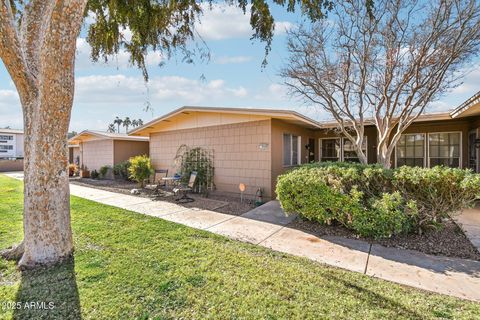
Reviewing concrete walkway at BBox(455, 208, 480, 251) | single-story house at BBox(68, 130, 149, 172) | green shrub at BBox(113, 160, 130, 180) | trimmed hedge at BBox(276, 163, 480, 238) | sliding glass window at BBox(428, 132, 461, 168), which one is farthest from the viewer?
single-story house at BBox(68, 130, 149, 172)

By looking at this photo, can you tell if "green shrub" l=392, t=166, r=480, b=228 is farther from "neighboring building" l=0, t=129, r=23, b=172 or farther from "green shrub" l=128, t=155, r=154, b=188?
"neighboring building" l=0, t=129, r=23, b=172

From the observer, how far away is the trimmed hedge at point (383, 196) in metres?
4.36

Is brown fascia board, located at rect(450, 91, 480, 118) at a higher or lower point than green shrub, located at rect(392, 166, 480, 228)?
higher

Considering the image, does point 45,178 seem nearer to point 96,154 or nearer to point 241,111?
point 241,111

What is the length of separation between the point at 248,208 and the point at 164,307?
5.15 meters

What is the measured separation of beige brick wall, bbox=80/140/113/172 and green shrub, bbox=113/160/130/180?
1.00 m

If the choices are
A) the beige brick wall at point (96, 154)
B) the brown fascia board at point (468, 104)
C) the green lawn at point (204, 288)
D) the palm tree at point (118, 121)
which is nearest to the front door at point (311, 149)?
the brown fascia board at point (468, 104)

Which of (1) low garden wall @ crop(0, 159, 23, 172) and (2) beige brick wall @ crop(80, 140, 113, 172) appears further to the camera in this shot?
(1) low garden wall @ crop(0, 159, 23, 172)

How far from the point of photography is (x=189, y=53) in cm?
717

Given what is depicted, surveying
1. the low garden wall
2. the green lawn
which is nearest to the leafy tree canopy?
the green lawn

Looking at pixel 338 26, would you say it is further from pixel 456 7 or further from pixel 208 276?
pixel 208 276

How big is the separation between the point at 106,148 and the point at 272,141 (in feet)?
43.4

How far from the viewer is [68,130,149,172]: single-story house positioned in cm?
1634

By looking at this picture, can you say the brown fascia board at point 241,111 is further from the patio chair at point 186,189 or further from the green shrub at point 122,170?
the green shrub at point 122,170
